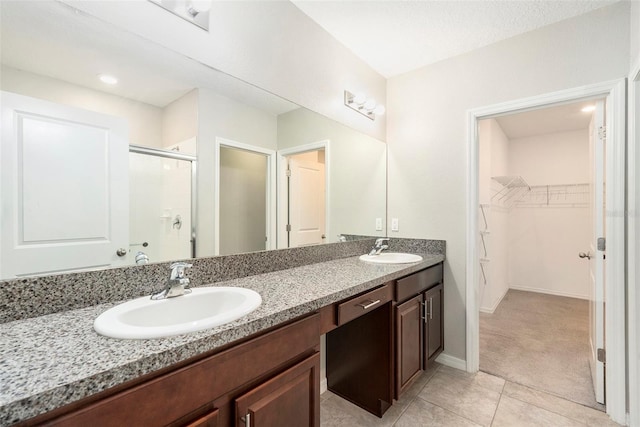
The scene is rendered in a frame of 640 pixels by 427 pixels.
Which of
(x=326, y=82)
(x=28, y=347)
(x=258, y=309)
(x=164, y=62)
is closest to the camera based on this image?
(x=28, y=347)

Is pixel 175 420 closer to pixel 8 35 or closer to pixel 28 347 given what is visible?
pixel 28 347

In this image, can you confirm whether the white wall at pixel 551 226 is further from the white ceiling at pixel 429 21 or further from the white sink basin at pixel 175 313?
the white sink basin at pixel 175 313

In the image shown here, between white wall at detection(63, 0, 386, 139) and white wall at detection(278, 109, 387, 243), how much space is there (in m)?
0.10

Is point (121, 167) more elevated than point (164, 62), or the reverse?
point (164, 62)

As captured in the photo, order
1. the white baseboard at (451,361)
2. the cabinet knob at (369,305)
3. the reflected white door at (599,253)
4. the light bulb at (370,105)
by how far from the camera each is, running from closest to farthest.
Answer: the cabinet knob at (369,305), the reflected white door at (599,253), the white baseboard at (451,361), the light bulb at (370,105)

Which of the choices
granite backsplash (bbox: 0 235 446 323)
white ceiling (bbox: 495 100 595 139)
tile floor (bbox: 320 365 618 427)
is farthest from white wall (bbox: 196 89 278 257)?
white ceiling (bbox: 495 100 595 139)

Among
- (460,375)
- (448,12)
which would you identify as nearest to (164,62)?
(448,12)

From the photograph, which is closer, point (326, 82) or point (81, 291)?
point (81, 291)

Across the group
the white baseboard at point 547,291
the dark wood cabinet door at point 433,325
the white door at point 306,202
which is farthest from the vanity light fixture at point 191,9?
the white baseboard at point 547,291

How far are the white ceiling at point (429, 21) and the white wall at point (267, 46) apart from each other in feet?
0.40

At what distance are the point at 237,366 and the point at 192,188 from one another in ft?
2.73

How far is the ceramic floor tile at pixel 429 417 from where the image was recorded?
1611 mm

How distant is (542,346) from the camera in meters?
2.52

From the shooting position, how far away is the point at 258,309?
3.11ft
